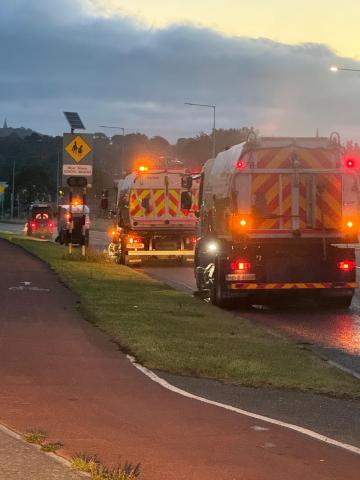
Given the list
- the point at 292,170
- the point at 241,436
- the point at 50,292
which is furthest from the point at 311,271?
the point at 241,436

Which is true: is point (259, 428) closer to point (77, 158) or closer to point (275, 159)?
point (275, 159)

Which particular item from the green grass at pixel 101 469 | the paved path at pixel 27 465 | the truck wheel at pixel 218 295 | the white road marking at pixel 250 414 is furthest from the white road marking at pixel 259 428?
the truck wheel at pixel 218 295

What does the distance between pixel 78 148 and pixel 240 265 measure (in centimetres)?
1093

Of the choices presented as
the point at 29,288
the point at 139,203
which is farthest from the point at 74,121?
the point at 29,288

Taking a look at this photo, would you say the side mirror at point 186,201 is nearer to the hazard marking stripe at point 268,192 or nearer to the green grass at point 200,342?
the green grass at point 200,342

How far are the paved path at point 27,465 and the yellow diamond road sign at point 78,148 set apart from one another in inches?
754

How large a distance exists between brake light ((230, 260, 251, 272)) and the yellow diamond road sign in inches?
423

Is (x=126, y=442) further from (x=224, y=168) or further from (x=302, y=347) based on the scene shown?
(x=224, y=168)

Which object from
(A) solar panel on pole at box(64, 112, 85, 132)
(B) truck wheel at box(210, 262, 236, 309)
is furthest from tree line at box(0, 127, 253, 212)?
(B) truck wheel at box(210, 262, 236, 309)

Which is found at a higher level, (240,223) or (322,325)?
(240,223)

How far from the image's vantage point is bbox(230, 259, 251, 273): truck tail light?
591 inches

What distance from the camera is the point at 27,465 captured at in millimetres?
5277

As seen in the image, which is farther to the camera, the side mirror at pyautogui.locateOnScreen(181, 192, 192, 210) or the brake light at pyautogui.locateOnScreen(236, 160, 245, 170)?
the side mirror at pyautogui.locateOnScreen(181, 192, 192, 210)

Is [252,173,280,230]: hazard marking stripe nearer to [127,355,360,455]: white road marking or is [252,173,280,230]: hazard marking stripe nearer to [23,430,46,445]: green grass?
[127,355,360,455]: white road marking
